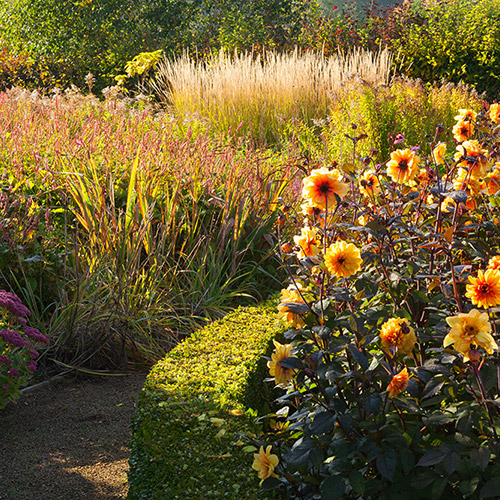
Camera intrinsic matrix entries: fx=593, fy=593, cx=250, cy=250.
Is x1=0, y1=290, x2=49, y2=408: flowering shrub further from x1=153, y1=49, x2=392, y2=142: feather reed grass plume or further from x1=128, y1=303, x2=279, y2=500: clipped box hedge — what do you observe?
x1=153, y1=49, x2=392, y2=142: feather reed grass plume

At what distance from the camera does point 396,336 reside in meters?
1.49

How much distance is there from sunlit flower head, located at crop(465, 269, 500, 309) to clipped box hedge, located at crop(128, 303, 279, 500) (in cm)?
89

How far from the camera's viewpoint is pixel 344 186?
1.72 m

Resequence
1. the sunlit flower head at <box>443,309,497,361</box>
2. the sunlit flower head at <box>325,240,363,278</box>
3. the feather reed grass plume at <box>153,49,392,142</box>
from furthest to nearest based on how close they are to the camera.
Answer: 1. the feather reed grass plume at <box>153,49,392,142</box>
2. the sunlit flower head at <box>325,240,363,278</box>
3. the sunlit flower head at <box>443,309,497,361</box>

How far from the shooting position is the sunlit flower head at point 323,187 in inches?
67.7

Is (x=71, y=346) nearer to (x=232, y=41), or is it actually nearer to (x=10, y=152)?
(x=10, y=152)

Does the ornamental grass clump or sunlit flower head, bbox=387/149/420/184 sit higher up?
sunlit flower head, bbox=387/149/420/184

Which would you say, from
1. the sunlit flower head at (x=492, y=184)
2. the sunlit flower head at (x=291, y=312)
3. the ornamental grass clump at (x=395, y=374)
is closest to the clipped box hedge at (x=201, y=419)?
the ornamental grass clump at (x=395, y=374)

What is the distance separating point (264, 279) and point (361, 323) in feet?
9.10

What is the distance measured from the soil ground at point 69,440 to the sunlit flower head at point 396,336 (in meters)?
1.35

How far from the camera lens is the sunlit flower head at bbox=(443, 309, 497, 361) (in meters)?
1.23

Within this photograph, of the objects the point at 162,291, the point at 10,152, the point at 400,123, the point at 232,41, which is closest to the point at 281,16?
the point at 232,41

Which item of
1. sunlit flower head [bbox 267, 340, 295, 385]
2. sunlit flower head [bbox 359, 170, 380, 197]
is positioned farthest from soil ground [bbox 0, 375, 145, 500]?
sunlit flower head [bbox 359, 170, 380, 197]

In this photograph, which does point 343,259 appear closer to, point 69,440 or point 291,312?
point 291,312
